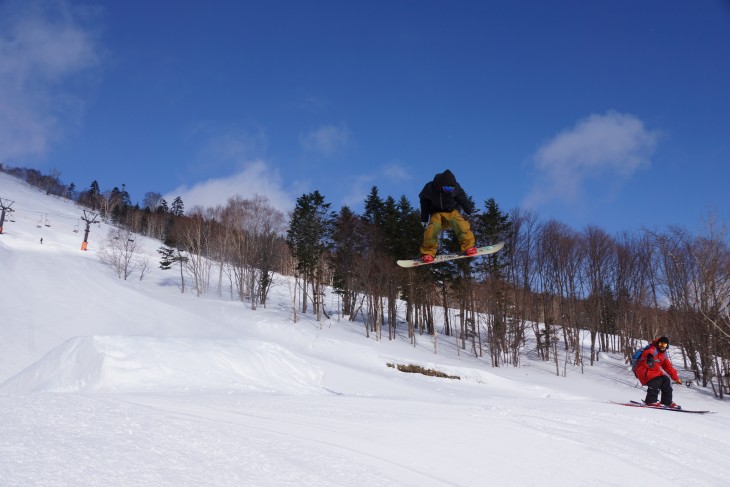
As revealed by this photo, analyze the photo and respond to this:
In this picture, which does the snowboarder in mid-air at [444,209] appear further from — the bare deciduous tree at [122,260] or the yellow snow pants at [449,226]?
the bare deciduous tree at [122,260]

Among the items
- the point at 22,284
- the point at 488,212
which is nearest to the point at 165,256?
the point at 22,284

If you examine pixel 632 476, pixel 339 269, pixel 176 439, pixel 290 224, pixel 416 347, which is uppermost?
pixel 290 224

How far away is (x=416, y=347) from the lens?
31.7 m

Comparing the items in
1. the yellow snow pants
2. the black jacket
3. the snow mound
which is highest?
the black jacket

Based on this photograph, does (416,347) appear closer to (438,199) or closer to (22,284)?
(438,199)

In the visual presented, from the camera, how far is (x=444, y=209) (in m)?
7.88

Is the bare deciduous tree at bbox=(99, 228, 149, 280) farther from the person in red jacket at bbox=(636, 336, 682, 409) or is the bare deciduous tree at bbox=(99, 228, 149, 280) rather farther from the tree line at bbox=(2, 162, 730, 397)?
the person in red jacket at bbox=(636, 336, 682, 409)

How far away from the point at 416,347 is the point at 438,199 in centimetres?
2547

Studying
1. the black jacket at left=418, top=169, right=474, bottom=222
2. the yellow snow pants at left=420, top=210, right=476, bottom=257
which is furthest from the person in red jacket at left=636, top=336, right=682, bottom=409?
the black jacket at left=418, top=169, right=474, bottom=222

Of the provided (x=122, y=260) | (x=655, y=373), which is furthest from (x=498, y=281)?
(x=122, y=260)

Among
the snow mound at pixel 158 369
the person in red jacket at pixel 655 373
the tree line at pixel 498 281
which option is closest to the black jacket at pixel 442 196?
the snow mound at pixel 158 369

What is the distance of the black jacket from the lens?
758 cm

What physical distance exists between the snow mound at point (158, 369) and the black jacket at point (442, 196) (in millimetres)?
7233

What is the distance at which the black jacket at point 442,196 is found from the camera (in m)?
7.58
